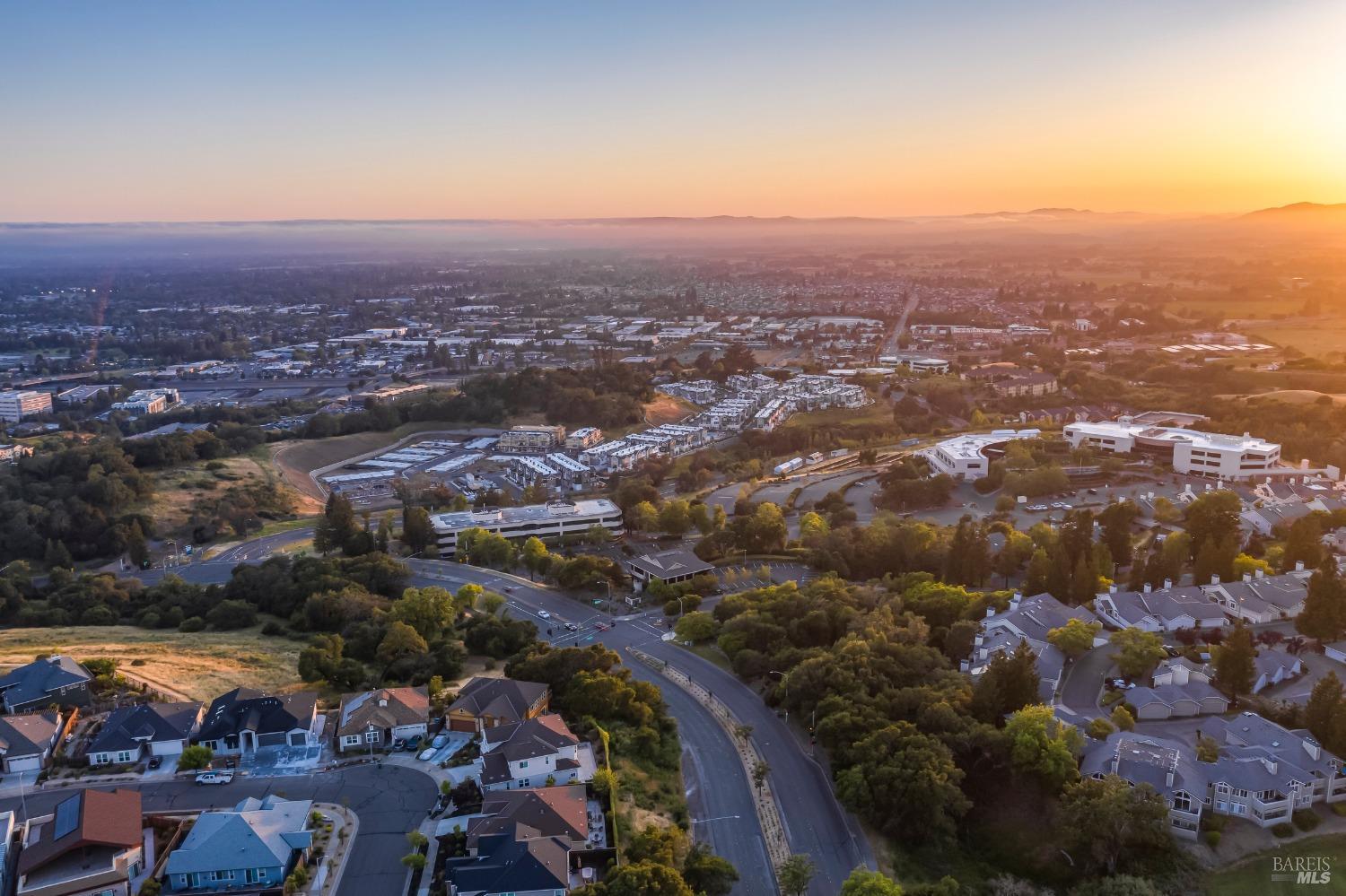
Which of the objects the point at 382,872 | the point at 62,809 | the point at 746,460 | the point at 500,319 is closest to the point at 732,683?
the point at 382,872

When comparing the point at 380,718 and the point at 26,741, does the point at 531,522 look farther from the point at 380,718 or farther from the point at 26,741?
Answer: the point at 26,741

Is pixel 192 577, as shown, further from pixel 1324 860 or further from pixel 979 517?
pixel 1324 860

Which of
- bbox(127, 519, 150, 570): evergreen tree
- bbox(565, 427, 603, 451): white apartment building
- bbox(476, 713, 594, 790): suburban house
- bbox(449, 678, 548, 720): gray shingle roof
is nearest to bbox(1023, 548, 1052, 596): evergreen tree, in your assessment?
bbox(449, 678, 548, 720): gray shingle roof

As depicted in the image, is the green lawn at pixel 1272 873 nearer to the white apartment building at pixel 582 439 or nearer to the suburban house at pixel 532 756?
the suburban house at pixel 532 756

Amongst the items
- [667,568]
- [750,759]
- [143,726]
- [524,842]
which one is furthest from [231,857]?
[667,568]

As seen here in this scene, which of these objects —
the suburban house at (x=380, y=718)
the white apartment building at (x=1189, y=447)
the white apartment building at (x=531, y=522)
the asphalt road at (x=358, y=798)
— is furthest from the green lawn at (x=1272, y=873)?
the white apartment building at (x=1189, y=447)

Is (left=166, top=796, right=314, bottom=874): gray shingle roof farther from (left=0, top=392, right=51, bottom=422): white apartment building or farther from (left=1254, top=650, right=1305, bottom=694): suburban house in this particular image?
(left=0, top=392, right=51, bottom=422): white apartment building
